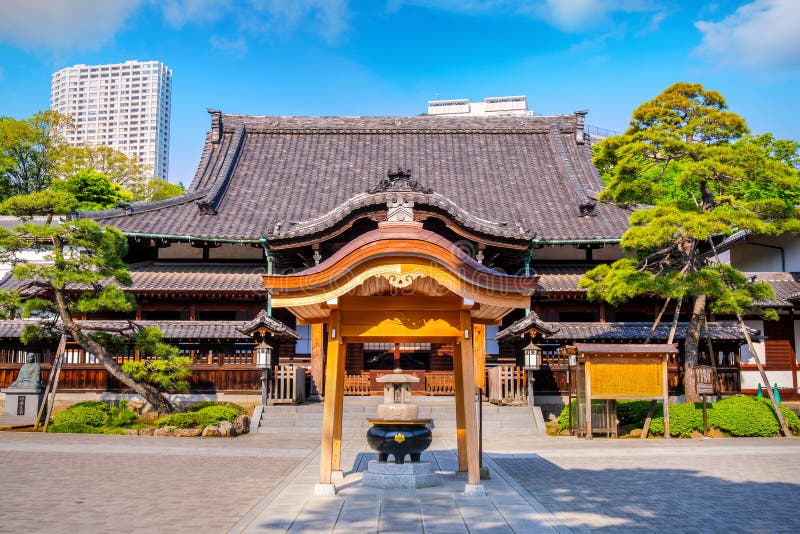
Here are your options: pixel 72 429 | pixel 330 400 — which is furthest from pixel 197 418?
pixel 330 400

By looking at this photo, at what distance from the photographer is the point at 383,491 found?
10023 mm

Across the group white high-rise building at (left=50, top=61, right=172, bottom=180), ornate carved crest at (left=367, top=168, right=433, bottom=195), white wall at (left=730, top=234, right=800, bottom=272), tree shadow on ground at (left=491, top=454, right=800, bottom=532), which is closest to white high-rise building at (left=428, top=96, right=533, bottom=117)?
white high-rise building at (left=50, top=61, right=172, bottom=180)

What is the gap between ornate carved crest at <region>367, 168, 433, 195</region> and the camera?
22750 mm

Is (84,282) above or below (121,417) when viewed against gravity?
above

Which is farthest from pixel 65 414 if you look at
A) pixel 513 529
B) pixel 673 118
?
pixel 673 118

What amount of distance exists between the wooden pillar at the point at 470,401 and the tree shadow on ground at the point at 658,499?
3.38 feet

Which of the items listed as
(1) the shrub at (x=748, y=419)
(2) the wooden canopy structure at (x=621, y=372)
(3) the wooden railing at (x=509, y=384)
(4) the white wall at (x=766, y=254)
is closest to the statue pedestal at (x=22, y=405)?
(3) the wooden railing at (x=509, y=384)

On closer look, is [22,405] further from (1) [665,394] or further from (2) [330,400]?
(1) [665,394]

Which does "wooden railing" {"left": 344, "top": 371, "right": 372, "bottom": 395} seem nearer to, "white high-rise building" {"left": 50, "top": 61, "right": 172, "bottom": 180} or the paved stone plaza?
the paved stone plaza

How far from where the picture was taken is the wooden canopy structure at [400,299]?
9289mm

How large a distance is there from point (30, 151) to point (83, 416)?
38.9 meters

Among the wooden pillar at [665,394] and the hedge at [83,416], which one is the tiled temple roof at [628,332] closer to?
the wooden pillar at [665,394]

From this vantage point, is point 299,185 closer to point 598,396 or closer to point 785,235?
point 598,396

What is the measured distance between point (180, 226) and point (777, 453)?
2031cm
